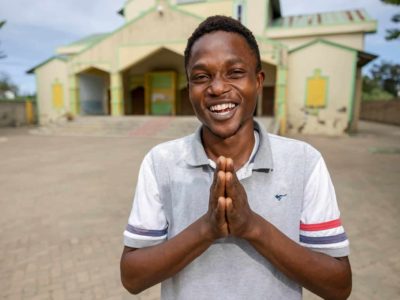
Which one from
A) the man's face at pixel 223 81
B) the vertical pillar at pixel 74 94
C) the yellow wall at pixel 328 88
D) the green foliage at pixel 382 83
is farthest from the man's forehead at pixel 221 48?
the green foliage at pixel 382 83

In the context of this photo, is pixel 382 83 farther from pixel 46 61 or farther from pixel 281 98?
pixel 46 61

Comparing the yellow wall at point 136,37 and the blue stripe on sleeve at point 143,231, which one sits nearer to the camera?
the blue stripe on sleeve at point 143,231

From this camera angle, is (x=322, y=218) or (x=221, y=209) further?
(x=322, y=218)

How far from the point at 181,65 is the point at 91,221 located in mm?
15970

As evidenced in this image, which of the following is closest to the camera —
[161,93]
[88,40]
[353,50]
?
[353,50]

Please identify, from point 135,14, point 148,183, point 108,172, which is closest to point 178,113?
point 135,14

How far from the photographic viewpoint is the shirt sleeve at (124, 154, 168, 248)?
1.08 m

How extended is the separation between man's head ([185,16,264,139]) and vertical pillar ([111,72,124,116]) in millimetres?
16627

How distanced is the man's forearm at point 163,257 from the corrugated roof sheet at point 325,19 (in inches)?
720

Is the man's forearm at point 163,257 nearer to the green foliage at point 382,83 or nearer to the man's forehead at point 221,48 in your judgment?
the man's forehead at point 221,48

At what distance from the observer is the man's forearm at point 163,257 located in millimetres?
936

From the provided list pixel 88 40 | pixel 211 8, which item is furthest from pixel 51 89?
pixel 211 8

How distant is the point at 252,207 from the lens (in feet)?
3.47

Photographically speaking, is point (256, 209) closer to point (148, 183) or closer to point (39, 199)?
point (148, 183)
